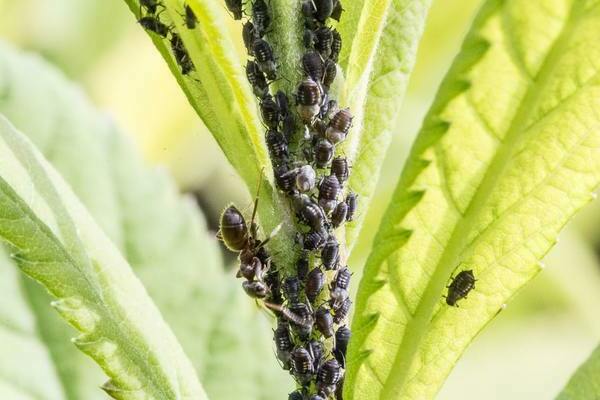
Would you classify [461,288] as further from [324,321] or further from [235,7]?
[235,7]

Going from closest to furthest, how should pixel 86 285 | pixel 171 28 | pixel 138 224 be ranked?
pixel 86 285 → pixel 171 28 → pixel 138 224

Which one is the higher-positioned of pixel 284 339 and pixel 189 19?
pixel 189 19

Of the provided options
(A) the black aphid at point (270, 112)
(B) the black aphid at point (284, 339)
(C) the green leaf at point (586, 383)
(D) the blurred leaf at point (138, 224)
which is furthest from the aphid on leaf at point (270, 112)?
(D) the blurred leaf at point (138, 224)

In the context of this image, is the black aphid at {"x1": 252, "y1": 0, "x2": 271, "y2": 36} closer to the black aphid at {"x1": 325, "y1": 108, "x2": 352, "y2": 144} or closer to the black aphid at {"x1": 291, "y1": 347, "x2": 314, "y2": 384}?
the black aphid at {"x1": 325, "y1": 108, "x2": 352, "y2": 144}

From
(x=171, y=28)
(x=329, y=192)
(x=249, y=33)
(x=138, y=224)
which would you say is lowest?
(x=329, y=192)

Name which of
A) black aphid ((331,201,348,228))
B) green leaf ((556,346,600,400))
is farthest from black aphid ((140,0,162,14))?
green leaf ((556,346,600,400))

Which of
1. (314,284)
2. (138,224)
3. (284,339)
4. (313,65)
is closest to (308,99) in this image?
(313,65)
